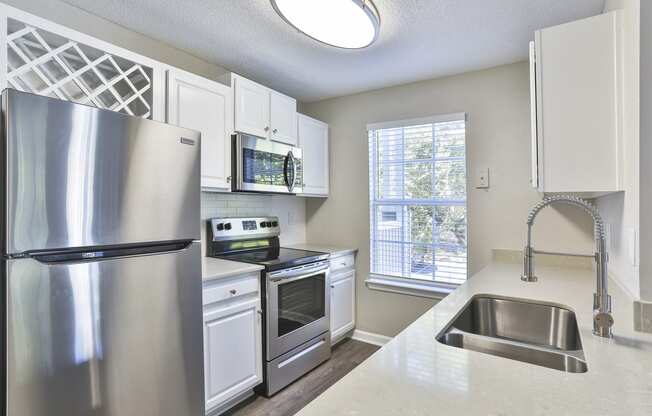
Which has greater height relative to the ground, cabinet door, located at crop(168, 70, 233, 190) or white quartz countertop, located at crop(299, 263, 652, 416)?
cabinet door, located at crop(168, 70, 233, 190)

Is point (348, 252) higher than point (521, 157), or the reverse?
point (521, 157)

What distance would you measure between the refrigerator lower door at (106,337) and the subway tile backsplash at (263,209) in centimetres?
91

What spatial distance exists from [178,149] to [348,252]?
6.05 ft

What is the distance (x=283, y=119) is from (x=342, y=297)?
1.62 metres

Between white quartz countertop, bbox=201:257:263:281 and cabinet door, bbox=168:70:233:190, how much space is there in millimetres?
500

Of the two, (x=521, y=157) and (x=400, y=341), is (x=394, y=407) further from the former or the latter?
(x=521, y=157)

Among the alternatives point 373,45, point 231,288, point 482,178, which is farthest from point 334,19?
point 482,178

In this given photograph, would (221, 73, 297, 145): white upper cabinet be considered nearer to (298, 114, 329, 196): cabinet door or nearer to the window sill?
(298, 114, 329, 196): cabinet door

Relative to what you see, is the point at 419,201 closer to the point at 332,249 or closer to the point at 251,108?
the point at 332,249

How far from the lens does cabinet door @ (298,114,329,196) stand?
9.91 feet

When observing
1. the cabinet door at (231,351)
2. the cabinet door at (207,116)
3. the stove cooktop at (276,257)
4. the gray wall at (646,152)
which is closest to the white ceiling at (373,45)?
the cabinet door at (207,116)

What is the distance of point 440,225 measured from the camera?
2799mm

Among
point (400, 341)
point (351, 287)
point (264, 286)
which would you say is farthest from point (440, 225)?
point (400, 341)

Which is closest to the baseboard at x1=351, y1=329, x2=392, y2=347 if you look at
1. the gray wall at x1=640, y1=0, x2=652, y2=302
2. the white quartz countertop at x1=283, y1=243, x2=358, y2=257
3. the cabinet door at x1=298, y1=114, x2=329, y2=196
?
the white quartz countertop at x1=283, y1=243, x2=358, y2=257
